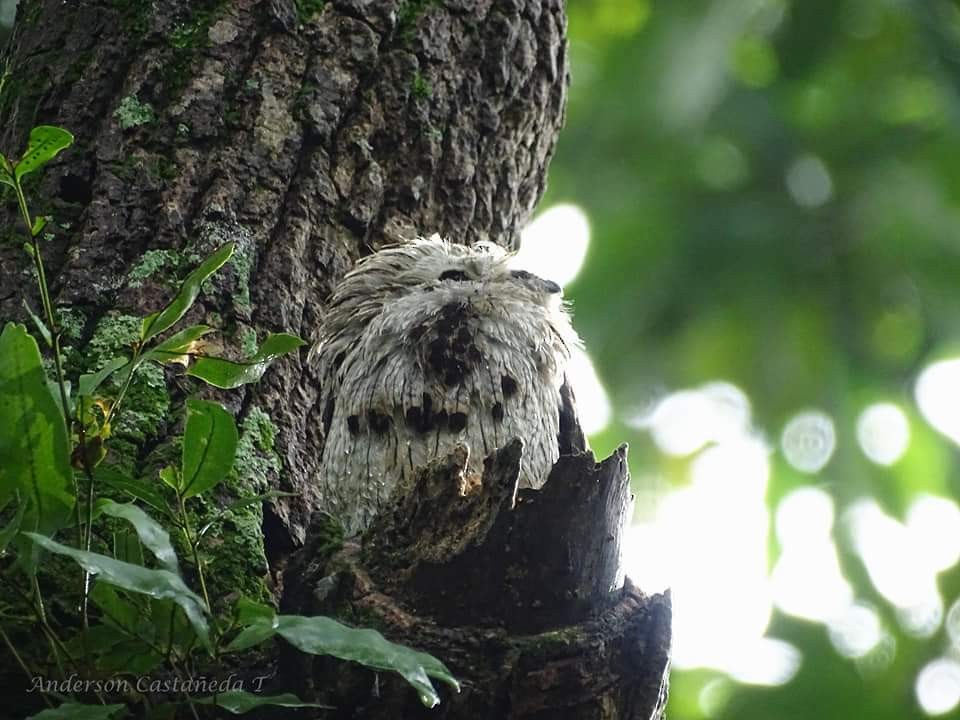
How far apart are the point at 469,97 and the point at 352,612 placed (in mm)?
1670

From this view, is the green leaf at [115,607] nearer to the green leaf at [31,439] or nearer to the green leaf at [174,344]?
the green leaf at [31,439]

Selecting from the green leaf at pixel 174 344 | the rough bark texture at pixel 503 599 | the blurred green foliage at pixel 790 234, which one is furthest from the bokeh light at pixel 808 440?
the green leaf at pixel 174 344

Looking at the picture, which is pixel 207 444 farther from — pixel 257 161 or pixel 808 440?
pixel 808 440

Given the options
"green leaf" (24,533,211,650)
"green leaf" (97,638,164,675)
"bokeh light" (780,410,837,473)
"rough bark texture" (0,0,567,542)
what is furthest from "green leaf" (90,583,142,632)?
"bokeh light" (780,410,837,473)

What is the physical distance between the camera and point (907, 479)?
527 cm

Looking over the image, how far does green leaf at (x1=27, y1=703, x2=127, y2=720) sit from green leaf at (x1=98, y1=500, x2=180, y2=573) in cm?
18

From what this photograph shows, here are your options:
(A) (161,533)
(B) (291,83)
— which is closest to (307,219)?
(B) (291,83)

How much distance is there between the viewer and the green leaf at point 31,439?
1646 millimetres

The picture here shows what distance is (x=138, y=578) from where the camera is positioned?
152cm

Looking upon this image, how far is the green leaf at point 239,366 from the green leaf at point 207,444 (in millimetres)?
114

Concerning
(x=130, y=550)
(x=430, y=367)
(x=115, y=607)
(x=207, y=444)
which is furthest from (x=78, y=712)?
(x=430, y=367)

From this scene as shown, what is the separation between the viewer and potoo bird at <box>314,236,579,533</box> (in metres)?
2.56

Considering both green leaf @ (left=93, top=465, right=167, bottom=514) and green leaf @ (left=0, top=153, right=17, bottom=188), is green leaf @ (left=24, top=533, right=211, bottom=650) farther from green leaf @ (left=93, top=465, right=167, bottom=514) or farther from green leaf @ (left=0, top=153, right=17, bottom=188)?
green leaf @ (left=0, top=153, right=17, bottom=188)

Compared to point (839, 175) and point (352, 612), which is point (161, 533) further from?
point (839, 175)
